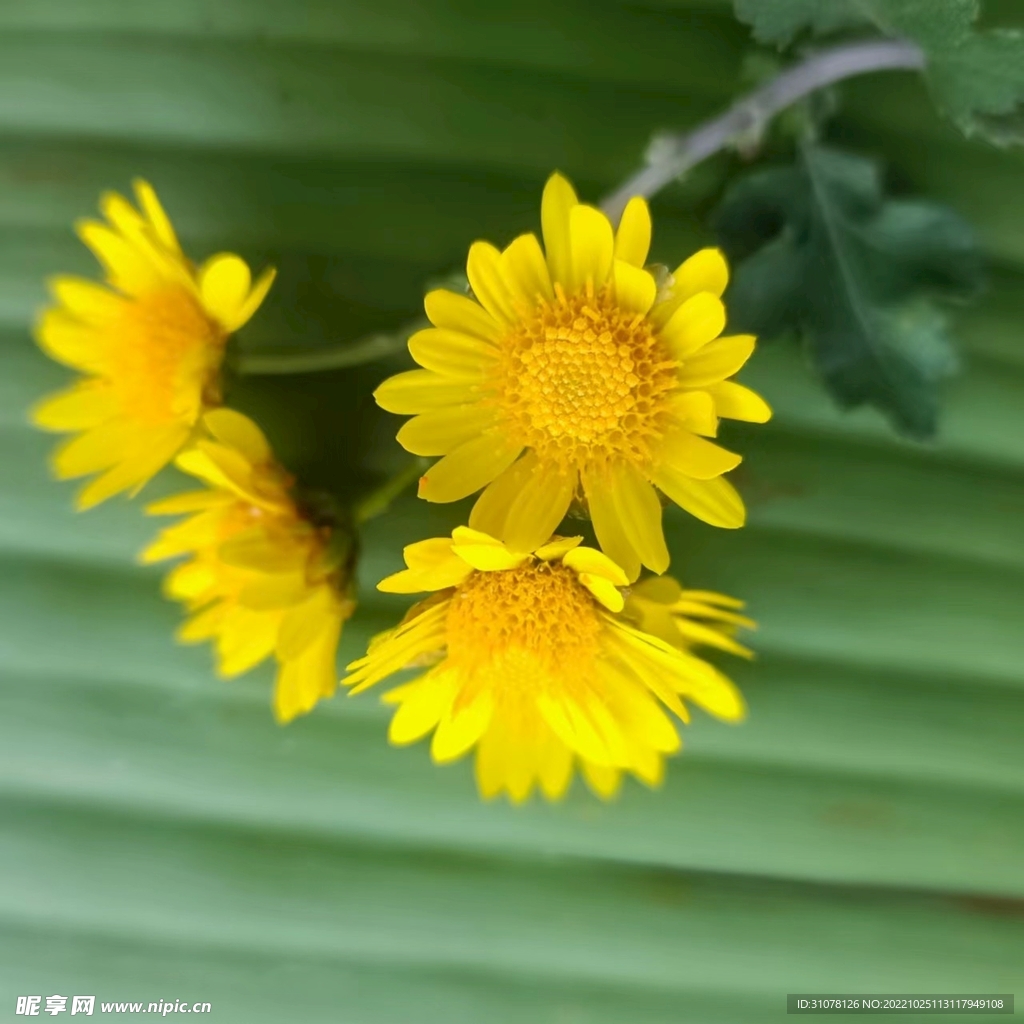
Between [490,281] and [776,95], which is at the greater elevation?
[776,95]

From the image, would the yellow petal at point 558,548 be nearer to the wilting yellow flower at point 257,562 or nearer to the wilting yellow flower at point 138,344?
the wilting yellow flower at point 257,562

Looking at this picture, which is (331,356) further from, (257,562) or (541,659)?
(541,659)

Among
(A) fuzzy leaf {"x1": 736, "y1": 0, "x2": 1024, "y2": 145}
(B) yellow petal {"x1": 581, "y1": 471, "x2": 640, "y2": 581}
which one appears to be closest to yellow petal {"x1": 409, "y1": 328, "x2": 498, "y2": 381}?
(B) yellow petal {"x1": 581, "y1": 471, "x2": 640, "y2": 581}

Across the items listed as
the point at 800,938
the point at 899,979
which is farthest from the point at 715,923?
the point at 899,979

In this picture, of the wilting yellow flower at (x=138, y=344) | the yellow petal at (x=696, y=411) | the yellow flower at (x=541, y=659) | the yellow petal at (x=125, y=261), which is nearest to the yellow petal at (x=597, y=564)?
the yellow flower at (x=541, y=659)

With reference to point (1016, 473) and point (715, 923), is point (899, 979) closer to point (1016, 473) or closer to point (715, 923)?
point (715, 923)

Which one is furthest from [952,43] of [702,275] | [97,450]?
[97,450]
